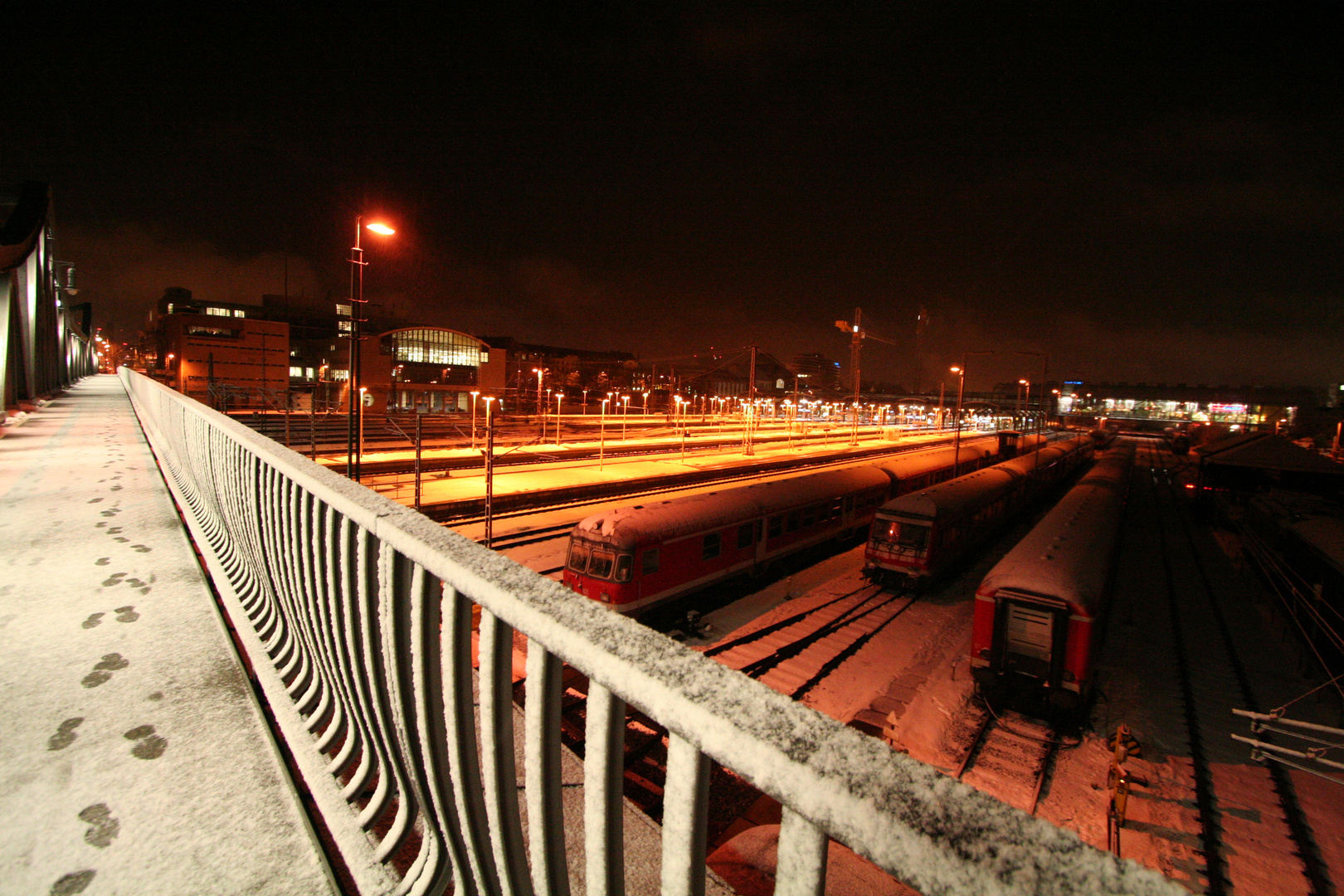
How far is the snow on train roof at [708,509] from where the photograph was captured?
1307 cm

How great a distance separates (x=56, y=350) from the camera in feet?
150

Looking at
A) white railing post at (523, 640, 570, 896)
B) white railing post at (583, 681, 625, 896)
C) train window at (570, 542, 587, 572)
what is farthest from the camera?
train window at (570, 542, 587, 572)

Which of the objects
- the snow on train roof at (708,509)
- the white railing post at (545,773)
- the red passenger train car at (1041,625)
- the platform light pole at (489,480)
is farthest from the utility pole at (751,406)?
the white railing post at (545,773)

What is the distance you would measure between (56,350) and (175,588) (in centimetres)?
6004

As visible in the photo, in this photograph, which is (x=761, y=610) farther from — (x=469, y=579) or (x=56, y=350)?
(x=56, y=350)

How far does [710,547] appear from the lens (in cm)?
1481

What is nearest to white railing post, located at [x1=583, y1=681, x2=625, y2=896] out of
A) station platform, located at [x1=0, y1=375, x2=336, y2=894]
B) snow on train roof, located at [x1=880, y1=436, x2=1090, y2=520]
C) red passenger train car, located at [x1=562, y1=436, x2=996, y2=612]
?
station platform, located at [x1=0, y1=375, x2=336, y2=894]

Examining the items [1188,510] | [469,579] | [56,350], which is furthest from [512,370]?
[469,579]

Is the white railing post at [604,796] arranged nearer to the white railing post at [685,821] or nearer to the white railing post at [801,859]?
the white railing post at [685,821]

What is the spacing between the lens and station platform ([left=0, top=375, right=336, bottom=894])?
6.19 feet

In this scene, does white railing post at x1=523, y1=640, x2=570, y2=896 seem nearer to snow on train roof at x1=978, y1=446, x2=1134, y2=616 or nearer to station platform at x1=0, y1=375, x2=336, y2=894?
station platform at x1=0, y1=375, x2=336, y2=894

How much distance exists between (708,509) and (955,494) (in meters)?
9.15

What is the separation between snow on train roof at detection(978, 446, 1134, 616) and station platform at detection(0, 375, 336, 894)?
1216cm

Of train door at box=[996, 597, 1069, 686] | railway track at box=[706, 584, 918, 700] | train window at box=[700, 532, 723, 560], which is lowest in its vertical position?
railway track at box=[706, 584, 918, 700]
